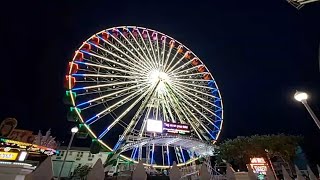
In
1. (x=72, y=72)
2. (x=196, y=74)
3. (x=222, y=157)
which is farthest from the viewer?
(x=196, y=74)

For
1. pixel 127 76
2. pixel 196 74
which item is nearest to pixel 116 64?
pixel 127 76

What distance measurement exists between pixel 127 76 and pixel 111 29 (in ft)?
19.1

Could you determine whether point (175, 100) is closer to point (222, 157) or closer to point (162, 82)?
point (162, 82)

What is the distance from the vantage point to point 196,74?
98.7 feet

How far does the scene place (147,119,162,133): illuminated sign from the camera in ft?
84.1

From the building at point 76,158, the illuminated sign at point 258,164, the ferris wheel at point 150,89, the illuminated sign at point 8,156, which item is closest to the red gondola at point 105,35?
the ferris wheel at point 150,89

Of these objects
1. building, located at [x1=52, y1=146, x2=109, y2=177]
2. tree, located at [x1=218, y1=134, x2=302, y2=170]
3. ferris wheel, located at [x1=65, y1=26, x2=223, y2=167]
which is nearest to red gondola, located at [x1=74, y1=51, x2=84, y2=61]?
ferris wheel, located at [x1=65, y1=26, x2=223, y2=167]

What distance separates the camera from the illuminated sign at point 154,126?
25.6 m

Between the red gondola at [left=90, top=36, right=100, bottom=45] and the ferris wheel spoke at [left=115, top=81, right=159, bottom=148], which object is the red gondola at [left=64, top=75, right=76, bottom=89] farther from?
the ferris wheel spoke at [left=115, top=81, right=159, bottom=148]

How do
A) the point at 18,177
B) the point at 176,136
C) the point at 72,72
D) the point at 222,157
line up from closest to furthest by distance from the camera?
the point at 18,177 < the point at 72,72 < the point at 176,136 < the point at 222,157

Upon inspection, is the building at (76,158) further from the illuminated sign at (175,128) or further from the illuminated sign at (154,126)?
the illuminated sign at (175,128)

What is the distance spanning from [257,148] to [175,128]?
10061 mm

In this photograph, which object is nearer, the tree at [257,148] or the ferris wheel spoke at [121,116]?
the ferris wheel spoke at [121,116]

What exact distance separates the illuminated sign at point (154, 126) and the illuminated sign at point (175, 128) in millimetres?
696
